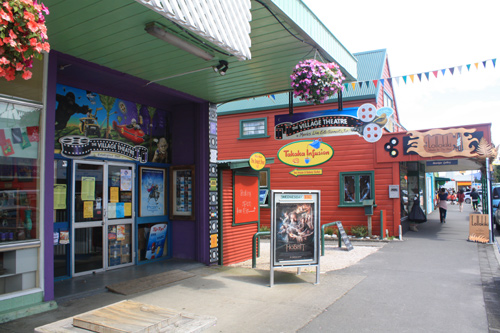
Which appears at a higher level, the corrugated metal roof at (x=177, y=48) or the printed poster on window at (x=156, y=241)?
the corrugated metal roof at (x=177, y=48)

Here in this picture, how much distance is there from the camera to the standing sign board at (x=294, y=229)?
6.97 meters

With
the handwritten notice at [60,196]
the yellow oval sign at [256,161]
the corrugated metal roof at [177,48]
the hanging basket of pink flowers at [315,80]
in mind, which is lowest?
the handwritten notice at [60,196]

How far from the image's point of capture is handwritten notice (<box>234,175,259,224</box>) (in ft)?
29.8

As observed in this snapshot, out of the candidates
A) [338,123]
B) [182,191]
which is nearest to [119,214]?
[182,191]

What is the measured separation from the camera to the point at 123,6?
14.3 ft


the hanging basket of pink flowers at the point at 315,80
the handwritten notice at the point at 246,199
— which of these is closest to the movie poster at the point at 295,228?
the hanging basket of pink flowers at the point at 315,80

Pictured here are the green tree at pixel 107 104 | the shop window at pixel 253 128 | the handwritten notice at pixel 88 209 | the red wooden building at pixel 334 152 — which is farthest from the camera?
the shop window at pixel 253 128

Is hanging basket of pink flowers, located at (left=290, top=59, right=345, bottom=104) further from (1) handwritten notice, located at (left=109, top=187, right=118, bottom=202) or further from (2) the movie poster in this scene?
(1) handwritten notice, located at (left=109, top=187, right=118, bottom=202)

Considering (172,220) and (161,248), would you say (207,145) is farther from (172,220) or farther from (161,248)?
(161,248)

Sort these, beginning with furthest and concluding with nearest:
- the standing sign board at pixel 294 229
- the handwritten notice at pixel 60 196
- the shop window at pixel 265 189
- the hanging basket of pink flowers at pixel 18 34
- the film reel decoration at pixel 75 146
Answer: the shop window at pixel 265 189
the standing sign board at pixel 294 229
the film reel decoration at pixel 75 146
the handwritten notice at pixel 60 196
the hanging basket of pink flowers at pixel 18 34

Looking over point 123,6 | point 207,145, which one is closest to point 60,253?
point 207,145

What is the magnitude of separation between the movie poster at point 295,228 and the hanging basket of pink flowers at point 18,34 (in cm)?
504

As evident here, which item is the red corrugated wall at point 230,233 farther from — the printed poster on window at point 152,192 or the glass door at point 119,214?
the glass door at point 119,214

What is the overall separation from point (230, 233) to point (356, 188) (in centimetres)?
719
